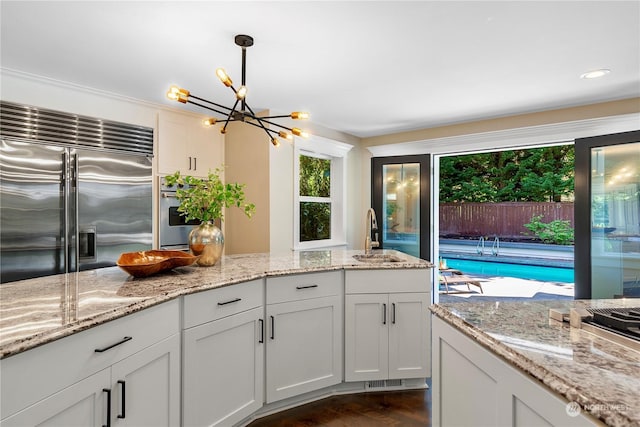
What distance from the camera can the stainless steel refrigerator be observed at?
8.57 feet

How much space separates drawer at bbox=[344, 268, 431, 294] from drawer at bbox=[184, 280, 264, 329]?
698 mm

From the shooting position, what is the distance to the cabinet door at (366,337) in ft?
8.21

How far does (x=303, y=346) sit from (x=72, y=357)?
1.44 meters

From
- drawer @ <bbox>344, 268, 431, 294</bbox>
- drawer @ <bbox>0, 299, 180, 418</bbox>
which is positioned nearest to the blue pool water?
drawer @ <bbox>344, 268, 431, 294</bbox>

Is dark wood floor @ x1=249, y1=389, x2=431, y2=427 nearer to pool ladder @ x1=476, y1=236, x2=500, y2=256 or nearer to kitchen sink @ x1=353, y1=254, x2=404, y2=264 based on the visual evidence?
kitchen sink @ x1=353, y1=254, x2=404, y2=264

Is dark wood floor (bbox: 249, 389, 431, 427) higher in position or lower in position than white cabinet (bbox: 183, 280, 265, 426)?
lower

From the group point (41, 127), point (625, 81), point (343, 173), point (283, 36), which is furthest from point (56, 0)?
point (625, 81)

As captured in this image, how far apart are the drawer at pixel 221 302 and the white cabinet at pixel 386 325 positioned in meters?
0.72

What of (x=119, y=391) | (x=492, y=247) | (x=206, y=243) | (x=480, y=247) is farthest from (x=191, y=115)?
(x=492, y=247)

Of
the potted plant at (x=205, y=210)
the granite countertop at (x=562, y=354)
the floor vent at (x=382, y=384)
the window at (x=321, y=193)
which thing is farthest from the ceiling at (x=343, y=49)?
the floor vent at (x=382, y=384)

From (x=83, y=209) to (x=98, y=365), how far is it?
7.12 feet

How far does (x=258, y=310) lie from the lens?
209 cm

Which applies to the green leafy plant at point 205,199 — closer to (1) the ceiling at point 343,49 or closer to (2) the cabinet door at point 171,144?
(1) the ceiling at point 343,49

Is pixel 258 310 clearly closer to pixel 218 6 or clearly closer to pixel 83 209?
pixel 218 6
